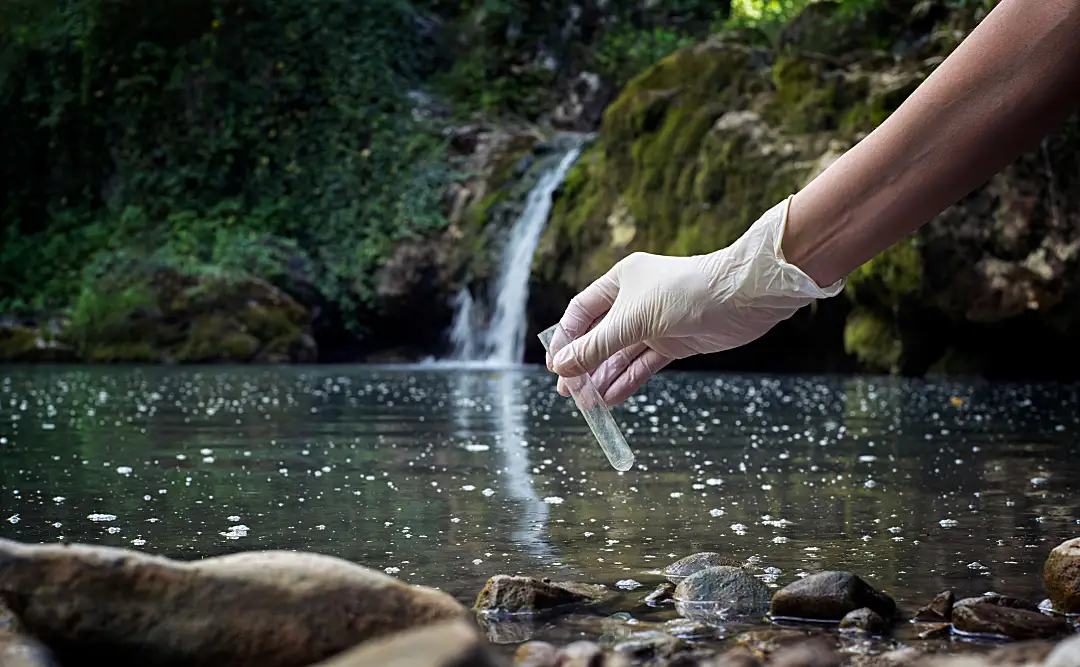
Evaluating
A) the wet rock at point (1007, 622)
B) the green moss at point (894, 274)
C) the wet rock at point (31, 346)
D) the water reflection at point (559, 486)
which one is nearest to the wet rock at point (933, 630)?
the wet rock at point (1007, 622)

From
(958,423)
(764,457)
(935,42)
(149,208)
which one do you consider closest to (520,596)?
(764,457)

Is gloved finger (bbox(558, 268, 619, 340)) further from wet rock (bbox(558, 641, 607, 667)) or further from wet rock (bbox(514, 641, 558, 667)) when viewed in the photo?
wet rock (bbox(558, 641, 607, 667))

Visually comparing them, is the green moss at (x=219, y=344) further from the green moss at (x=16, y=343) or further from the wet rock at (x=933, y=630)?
the wet rock at (x=933, y=630)

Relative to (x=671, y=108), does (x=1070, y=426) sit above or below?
below

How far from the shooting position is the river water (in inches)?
138

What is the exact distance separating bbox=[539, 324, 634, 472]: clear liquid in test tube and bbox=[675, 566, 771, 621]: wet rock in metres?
0.52

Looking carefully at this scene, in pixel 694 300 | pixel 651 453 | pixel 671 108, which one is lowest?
pixel 651 453

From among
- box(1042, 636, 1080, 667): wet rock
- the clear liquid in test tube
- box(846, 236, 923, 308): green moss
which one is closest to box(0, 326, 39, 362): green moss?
box(846, 236, 923, 308): green moss

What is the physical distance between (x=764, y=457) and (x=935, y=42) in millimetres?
11819

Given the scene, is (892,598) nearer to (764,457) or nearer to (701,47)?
(764,457)

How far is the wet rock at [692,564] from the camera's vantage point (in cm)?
317

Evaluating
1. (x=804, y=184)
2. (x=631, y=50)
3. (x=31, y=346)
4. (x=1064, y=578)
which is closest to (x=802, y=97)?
(x=804, y=184)

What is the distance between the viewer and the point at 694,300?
3.10 meters

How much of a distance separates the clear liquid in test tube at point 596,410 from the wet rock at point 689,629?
0.79 m
